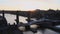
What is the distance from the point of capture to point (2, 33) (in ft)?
16.5

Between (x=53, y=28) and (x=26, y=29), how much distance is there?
190 centimetres

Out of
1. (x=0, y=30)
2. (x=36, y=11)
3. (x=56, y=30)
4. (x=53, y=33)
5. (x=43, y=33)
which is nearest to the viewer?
(x=0, y=30)

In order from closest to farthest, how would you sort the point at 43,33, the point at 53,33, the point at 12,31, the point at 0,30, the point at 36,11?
the point at 0,30 < the point at 12,31 < the point at 53,33 < the point at 43,33 < the point at 36,11

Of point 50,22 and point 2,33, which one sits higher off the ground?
point 2,33

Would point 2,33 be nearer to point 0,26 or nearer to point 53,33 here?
point 0,26

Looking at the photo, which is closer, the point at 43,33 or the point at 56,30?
the point at 56,30

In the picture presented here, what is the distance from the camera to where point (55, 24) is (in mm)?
9281

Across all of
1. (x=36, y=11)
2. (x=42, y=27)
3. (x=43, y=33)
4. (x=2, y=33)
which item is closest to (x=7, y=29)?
(x=2, y=33)

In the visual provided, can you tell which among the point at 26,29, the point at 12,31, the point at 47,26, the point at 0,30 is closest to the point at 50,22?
the point at 47,26

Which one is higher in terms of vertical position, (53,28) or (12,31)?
(12,31)

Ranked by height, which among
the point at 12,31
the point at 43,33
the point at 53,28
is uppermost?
the point at 12,31

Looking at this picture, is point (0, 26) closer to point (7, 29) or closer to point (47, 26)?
point (7, 29)

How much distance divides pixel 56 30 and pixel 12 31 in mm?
3396

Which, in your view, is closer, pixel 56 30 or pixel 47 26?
pixel 56 30
